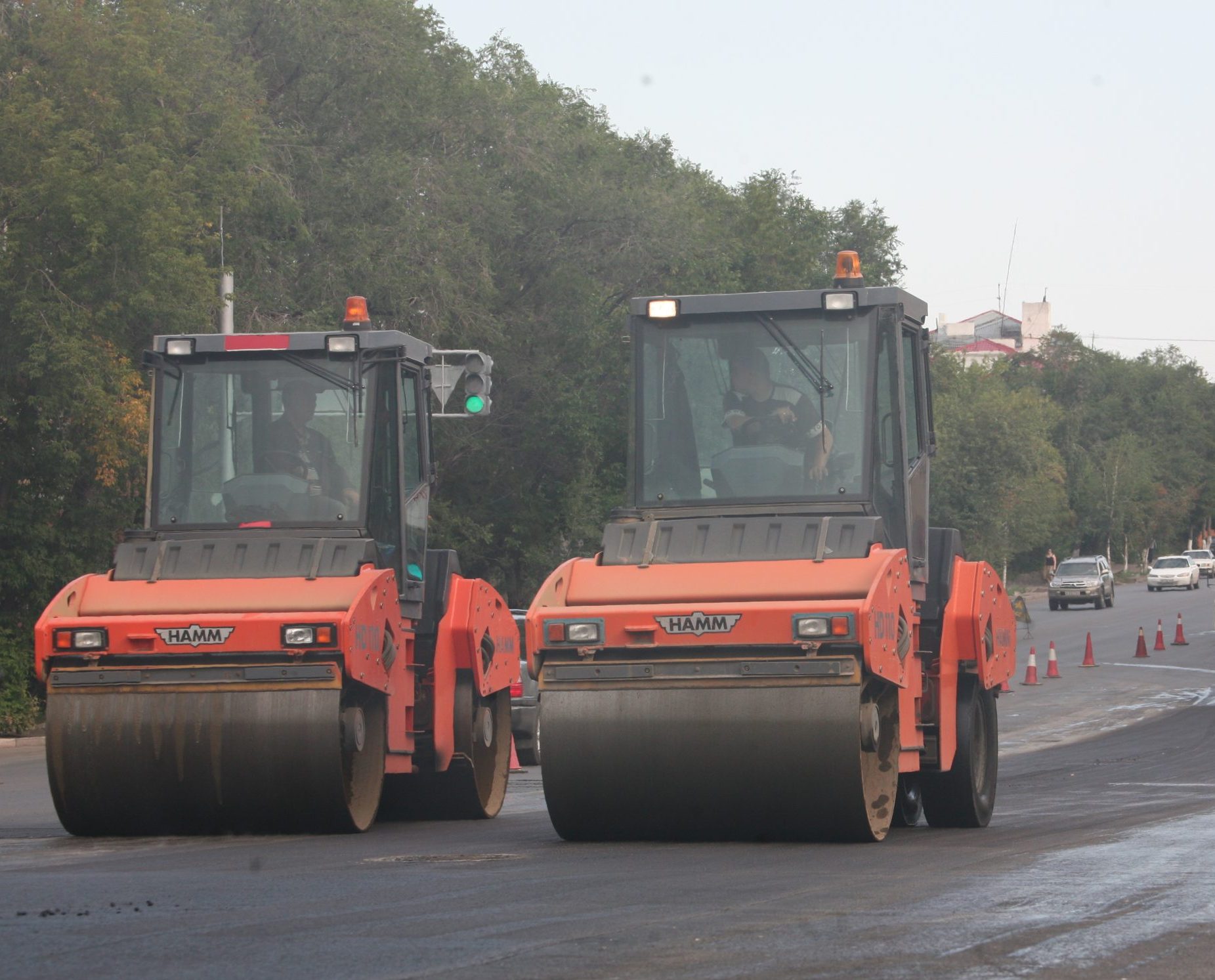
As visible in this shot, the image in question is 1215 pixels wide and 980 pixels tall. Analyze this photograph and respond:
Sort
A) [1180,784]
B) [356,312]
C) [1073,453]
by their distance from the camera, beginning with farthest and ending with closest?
[1073,453] < [1180,784] < [356,312]

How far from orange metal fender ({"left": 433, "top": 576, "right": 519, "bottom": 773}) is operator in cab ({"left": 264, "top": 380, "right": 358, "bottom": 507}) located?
135 centimetres

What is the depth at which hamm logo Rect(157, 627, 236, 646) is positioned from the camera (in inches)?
428

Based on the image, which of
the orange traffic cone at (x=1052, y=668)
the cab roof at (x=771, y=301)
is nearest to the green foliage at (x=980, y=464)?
the orange traffic cone at (x=1052, y=668)

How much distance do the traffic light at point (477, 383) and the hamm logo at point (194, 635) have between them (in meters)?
3.40

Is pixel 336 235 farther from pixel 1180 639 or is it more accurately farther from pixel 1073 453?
pixel 1073 453

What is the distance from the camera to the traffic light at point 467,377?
13594mm

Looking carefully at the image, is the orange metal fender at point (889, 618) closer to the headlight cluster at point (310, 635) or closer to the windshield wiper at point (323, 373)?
the headlight cluster at point (310, 635)

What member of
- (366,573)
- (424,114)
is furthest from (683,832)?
(424,114)

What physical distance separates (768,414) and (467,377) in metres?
3.59

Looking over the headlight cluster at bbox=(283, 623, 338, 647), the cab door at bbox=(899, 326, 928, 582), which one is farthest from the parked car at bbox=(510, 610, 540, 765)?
the headlight cluster at bbox=(283, 623, 338, 647)

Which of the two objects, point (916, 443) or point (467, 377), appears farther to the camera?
point (467, 377)

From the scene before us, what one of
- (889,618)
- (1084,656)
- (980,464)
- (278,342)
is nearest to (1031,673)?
(1084,656)

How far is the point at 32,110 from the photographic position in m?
23.5

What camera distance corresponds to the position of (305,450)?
12.3 m
